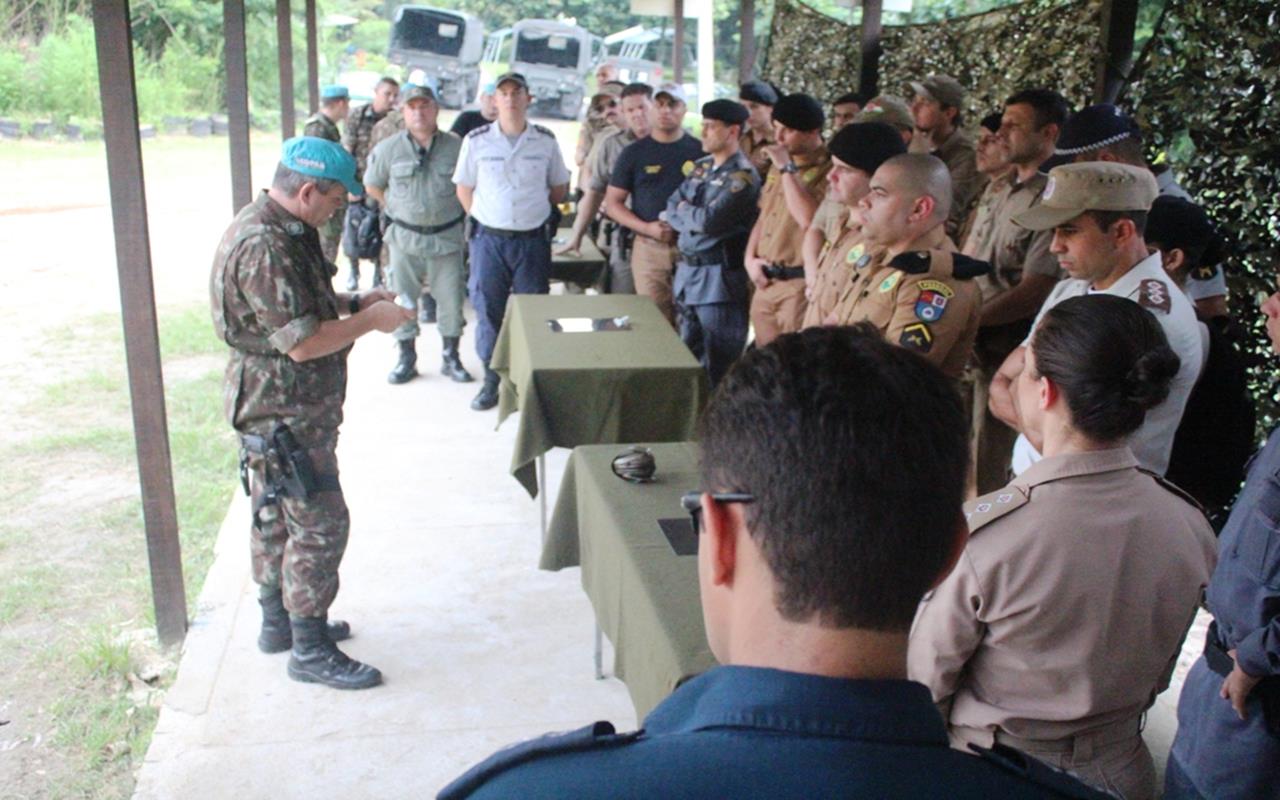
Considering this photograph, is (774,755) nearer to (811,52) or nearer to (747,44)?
(811,52)

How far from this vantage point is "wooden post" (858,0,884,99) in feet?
22.9

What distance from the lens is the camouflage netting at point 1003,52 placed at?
15.7 ft

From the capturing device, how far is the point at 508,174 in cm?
600

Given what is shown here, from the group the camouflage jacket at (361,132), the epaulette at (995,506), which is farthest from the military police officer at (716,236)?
the camouflage jacket at (361,132)

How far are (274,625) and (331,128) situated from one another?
4696 millimetres

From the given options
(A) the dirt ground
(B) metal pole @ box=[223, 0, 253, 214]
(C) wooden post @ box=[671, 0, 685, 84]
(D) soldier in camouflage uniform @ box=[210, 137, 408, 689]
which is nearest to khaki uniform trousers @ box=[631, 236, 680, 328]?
(B) metal pole @ box=[223, 0, 253, 214]

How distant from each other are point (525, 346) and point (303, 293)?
129cm

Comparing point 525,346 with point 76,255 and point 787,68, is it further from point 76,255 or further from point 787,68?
point 76,255

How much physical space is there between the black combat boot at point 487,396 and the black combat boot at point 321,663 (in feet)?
9.33

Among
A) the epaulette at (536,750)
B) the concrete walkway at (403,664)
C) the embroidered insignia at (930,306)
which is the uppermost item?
the epaulette at (536,750)

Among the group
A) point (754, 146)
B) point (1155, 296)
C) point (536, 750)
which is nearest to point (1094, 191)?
point (1155, 296)

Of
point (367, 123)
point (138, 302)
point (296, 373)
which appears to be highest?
point (367, 123)

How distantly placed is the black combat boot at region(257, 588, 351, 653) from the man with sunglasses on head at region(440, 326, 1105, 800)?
9.59 ft

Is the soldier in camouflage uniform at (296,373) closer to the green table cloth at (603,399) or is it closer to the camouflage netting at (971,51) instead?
the green table cloth at (603,399)
